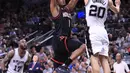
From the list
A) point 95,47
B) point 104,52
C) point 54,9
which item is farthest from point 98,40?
point 54,9

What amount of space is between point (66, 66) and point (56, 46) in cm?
50

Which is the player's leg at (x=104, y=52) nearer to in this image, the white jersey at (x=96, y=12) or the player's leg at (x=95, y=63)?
the player's leg at (x=95, y=63)

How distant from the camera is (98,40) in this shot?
823 centimetres

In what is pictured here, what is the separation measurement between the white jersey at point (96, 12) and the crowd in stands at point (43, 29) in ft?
15.5

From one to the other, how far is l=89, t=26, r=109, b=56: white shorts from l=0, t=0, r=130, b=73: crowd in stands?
461 centimetres

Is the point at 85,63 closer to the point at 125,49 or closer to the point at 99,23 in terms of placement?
the point at 125,49

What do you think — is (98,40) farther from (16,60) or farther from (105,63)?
(16,60)

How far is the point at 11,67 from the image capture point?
1044 cm

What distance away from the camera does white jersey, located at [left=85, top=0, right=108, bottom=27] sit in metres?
8.29

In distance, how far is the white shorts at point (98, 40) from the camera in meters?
8.23

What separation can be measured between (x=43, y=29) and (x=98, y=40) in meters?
12.2

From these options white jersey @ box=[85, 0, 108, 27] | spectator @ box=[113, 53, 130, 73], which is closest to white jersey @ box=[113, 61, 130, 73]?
spectator @ box=[113, 53, 130, 73]

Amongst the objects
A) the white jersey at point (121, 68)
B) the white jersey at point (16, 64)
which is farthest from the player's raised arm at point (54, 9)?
the white jersey at point (121, 68)

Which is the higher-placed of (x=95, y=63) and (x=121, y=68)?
(x=95, y=63)
